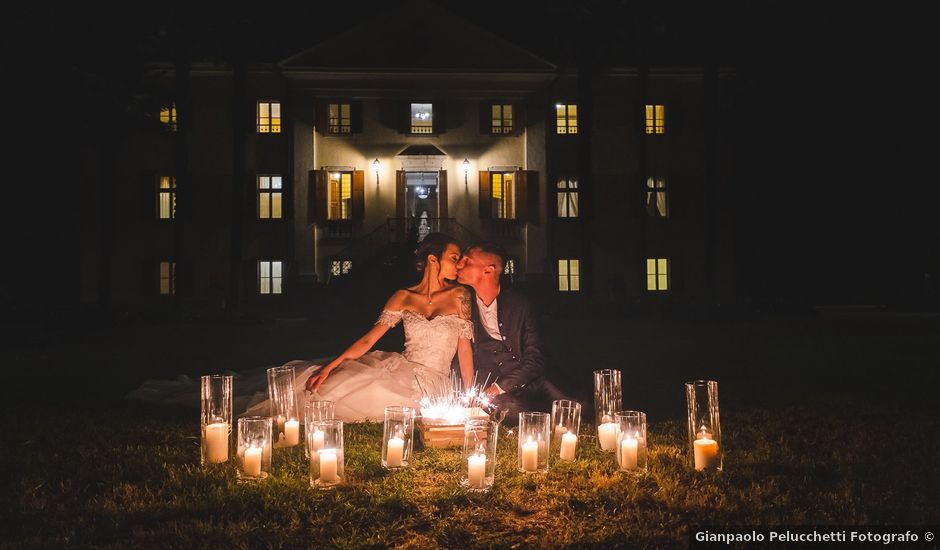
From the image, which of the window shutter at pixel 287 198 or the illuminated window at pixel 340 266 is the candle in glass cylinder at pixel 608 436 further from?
the window shutter at pixel 287 198

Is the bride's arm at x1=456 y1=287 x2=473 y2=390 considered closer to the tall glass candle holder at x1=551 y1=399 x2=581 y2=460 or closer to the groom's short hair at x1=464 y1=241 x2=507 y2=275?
the groom's short hair at x1=464 y1=241 x2=507 y2=275

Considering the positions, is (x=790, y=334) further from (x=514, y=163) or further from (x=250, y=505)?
(x=250, y=505)

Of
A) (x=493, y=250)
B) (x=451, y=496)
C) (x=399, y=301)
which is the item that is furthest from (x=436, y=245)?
(x=451, y=496)

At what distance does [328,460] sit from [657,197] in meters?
24.3

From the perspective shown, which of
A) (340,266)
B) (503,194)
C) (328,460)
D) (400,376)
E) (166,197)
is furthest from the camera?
(166,197)

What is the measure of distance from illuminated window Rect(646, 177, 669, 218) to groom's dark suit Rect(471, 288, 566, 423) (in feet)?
70.3

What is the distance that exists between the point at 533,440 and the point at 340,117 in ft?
74.2

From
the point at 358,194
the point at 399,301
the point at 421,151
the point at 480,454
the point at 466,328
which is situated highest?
the point at 421,151

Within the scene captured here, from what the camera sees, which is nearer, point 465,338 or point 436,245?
point 436,245

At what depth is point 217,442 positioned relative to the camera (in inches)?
213

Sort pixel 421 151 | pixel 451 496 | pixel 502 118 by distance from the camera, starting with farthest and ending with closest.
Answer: pixel 502 118 < pixel 421 151 < pixel 451 496

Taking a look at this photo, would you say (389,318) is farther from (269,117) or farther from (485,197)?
(269,117)

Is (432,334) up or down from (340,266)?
down

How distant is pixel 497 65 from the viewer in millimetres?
26281
